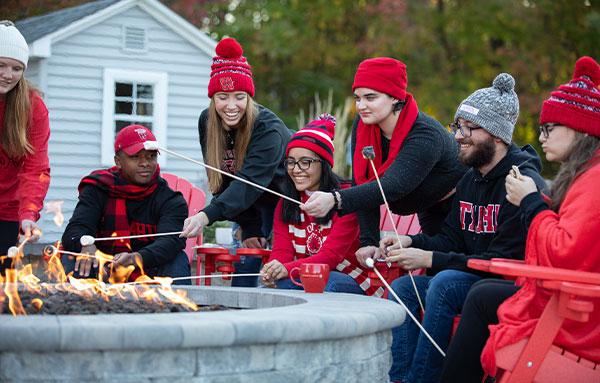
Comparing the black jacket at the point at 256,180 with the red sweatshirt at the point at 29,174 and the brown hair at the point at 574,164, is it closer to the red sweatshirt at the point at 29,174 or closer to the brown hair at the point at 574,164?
the red sweatshirt at the point at 29,174

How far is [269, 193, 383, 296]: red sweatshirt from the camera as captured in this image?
196 inches

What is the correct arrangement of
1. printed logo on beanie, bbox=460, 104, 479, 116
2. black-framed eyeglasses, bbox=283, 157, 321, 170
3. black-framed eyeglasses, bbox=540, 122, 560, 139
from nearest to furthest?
1. black-framed eyeglasses, bbox=540, 122, 560, 139
2. printed logo on beanie, bbox=460, 104, 479, 116
3. black-framed eyeglasses, bbox=283, 157, 321, 170

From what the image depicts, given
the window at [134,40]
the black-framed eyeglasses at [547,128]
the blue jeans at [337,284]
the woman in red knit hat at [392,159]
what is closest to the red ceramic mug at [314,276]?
the woman in red knit hat at [392,159]

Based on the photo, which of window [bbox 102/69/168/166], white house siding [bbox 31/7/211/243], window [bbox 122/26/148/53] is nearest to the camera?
white house siding [bbox 31/7/211/243]

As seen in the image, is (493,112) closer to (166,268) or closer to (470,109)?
(470,109)

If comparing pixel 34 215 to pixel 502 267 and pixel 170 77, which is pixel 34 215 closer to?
pixel 502 267

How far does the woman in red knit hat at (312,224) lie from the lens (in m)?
5.02

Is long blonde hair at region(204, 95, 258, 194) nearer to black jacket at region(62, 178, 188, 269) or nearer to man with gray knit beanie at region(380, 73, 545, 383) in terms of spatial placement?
black jacket at region(62, 178, 188, 269)

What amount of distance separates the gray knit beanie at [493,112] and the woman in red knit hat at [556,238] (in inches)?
24.6

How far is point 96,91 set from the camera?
43.0 ft

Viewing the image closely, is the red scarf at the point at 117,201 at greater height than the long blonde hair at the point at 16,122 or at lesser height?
lesser

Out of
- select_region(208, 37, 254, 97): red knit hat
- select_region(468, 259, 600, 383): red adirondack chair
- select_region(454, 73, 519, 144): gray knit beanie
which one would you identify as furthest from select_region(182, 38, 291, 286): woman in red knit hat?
select_region(468, 259, 600, 383): red adirondack chair

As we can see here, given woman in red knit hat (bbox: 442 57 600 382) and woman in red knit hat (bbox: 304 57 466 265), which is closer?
woman in red knit hat (bbox: 442 57 600 382)

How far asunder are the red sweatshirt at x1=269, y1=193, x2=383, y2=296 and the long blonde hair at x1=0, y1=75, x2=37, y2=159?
1318 mm
